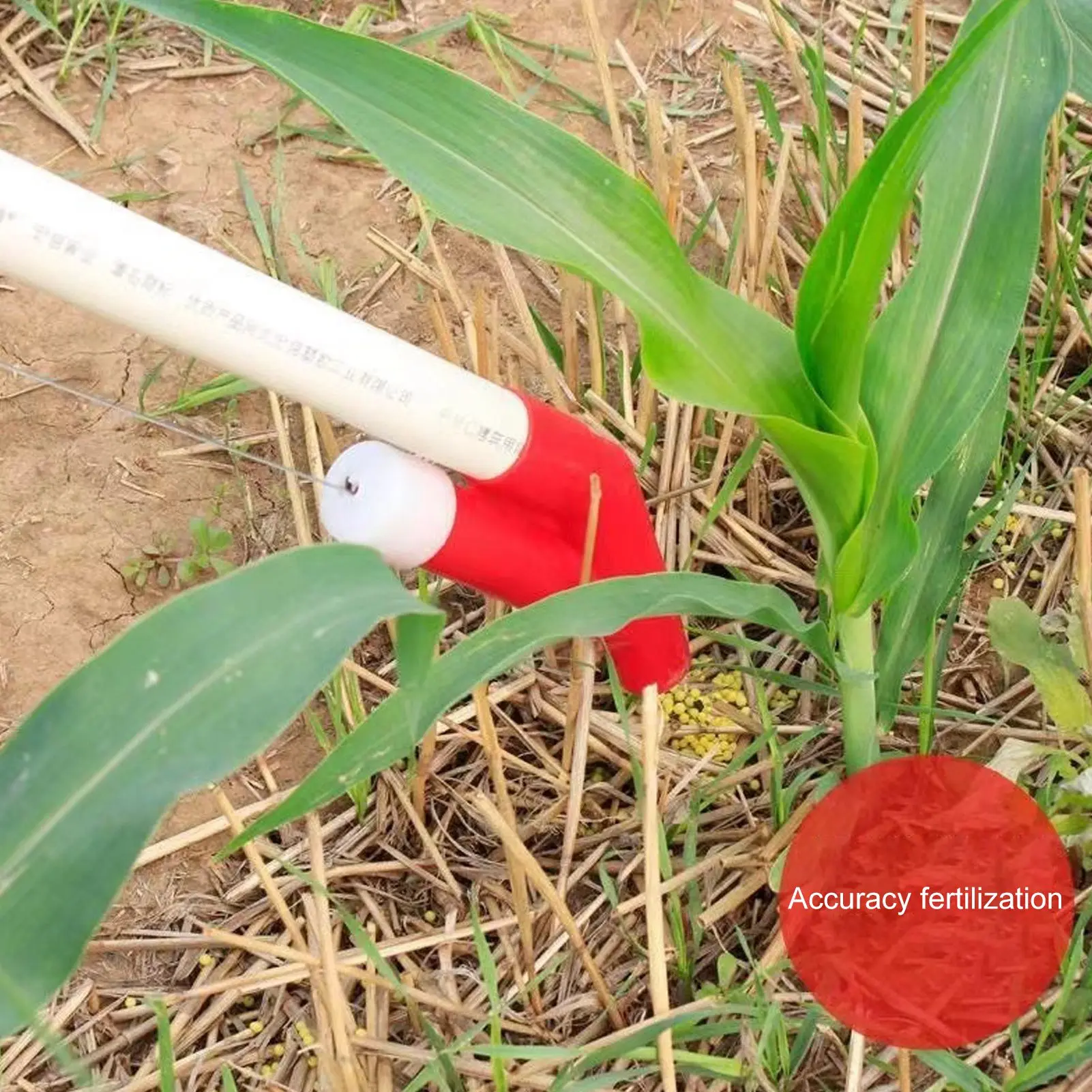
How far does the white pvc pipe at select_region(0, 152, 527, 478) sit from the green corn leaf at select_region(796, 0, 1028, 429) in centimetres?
18

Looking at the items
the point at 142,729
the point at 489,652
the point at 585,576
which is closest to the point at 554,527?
the point at 585,576

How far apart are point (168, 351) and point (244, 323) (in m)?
0.51

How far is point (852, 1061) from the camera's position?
769 mm

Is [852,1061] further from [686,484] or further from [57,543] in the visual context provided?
[57,543]

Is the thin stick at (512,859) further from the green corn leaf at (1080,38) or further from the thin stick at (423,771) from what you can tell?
the green corn leaf at (1080,38)

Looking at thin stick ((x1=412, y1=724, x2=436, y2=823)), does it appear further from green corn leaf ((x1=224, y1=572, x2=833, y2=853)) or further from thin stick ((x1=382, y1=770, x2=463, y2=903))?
green corn leaf ((x1=224, y1=572, x2=833, y2=853))

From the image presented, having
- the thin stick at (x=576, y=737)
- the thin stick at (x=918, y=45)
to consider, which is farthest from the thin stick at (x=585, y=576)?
the thin stick at (x=918, y=45)

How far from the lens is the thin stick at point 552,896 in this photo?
0.72 meters

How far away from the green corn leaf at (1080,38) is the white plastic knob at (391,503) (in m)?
0.44

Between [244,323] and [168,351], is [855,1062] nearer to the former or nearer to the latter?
[244,323]

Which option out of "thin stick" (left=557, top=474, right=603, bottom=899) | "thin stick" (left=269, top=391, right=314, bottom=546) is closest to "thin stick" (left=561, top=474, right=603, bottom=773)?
"thin stick" (left=557, top=474, right=603, bottom=899)

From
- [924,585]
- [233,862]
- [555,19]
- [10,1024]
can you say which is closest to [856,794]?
[924,585]

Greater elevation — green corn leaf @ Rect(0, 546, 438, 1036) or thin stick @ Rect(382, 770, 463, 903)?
green corn leaf @ Rect(0, 546, 438, 1036)

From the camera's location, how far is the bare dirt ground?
103cm
